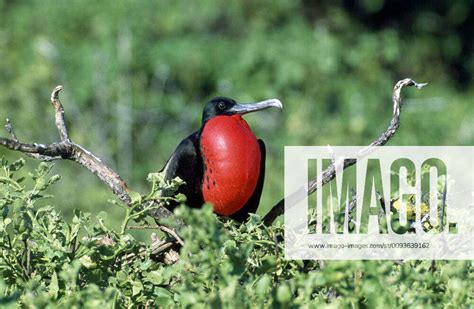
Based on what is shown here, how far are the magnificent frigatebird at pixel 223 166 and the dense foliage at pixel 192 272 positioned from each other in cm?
60

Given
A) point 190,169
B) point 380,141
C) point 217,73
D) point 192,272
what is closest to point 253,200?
point 190,169

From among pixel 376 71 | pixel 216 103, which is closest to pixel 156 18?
pixel 376 71

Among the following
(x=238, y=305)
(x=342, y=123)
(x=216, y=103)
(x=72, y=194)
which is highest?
(x=342, y=123)

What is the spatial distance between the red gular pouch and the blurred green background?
1.93 m

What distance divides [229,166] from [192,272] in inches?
31.4

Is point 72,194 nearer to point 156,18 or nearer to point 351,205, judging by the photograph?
point 156,18

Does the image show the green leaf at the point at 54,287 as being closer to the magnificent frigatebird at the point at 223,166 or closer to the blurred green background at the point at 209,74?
the magnificent frigatebird at the point at 223,166

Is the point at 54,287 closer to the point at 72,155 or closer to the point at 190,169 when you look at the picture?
the point at 72,155

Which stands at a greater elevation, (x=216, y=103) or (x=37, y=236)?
(x=216, y=103)

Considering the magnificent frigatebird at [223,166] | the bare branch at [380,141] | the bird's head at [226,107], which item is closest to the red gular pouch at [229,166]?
the magnificent frigatebird at [223,166]

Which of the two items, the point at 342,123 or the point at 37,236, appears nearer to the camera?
the point at 37,236

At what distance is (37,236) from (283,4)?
14.0ft

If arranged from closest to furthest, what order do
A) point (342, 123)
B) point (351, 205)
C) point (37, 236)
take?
1. point (37, 236)
2. point (351, 205)
3. point (342, 123)

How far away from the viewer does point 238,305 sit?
1.00m
